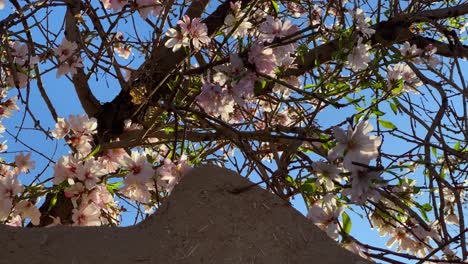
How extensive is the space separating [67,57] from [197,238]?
1.31m

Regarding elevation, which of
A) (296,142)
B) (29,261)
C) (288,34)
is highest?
(288,34)

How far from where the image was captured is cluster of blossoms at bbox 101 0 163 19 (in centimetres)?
217

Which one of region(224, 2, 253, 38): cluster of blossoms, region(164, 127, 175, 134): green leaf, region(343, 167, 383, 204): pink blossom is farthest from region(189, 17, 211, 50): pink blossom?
region(343, 167, 383, 204): pink blossom

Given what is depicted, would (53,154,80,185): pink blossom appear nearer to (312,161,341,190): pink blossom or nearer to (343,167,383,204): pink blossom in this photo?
(312,161,341,190): pink blossom

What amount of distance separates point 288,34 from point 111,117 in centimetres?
132

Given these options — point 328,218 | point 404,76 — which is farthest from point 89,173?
point 404,76

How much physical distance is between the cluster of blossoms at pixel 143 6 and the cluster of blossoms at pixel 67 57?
24cm

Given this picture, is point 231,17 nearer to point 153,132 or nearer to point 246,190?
point 153,132

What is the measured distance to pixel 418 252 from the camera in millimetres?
1872

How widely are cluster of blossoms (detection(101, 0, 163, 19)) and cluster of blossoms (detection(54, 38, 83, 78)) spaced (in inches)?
9.3

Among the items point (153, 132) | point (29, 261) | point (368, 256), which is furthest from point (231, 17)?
point (29, 261)

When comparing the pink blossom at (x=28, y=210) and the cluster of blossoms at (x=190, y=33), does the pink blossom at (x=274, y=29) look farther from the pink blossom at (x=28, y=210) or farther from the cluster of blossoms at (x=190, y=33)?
the pink blossom at (x=28, y=210)

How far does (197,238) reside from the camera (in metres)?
1.19

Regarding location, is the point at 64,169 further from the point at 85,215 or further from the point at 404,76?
the point at 404,76
